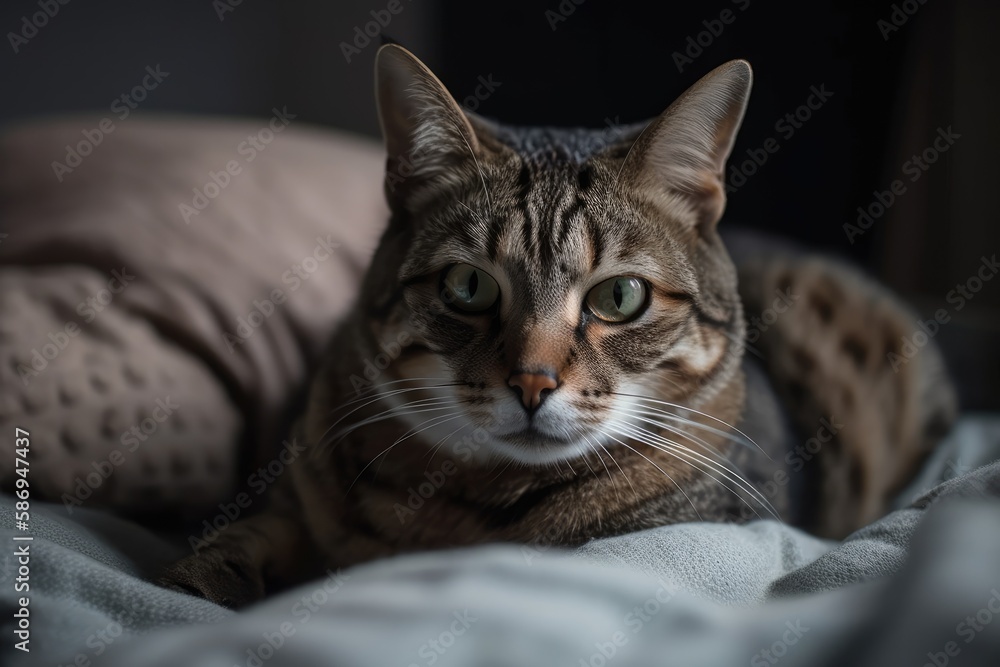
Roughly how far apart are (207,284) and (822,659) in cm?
108

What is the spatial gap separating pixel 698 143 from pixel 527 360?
360mm

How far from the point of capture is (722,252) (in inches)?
38.8

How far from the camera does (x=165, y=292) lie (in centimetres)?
122

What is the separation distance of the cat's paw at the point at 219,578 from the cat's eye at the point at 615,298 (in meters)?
0.53

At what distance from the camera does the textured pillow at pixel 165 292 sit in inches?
41.9

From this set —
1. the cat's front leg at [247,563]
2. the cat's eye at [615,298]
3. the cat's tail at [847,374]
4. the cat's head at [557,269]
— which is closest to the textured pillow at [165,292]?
the cat's front leg at [247,563]

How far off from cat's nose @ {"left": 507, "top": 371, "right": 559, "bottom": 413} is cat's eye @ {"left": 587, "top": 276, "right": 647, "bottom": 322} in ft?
0.40

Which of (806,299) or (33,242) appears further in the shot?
(806,299)

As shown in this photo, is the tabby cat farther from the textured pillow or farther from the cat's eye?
the textured pillow

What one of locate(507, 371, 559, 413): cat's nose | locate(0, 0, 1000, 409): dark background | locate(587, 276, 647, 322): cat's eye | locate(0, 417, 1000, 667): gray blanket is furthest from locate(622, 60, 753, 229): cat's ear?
locate(0, 0, 1000, 409): dark background

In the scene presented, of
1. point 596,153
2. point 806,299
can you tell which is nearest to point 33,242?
point 596,153

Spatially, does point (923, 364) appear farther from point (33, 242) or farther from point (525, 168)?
point (33, 242)

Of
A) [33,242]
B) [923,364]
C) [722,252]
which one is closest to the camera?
[722,252]

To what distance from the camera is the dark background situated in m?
1.62
